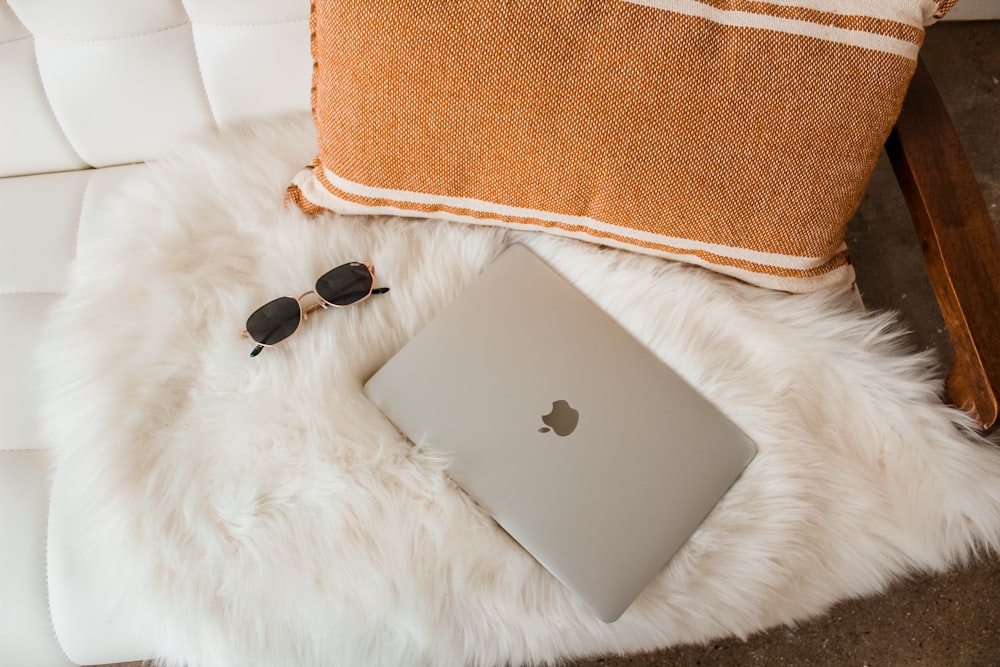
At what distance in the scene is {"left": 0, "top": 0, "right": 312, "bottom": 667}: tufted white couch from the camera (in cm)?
71

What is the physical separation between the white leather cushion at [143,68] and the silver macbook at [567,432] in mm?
401

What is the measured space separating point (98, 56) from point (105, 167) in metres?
0.16

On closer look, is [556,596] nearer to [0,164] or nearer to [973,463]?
[973,463]

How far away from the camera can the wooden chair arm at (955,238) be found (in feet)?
2.08

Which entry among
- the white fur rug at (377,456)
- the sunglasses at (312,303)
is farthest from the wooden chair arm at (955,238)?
the sunglasses at (312,303)

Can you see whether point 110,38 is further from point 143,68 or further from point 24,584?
point 24,584

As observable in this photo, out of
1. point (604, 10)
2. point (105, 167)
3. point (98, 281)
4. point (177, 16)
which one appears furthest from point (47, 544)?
point (604, 10)

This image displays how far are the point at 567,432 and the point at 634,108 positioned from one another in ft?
1.10

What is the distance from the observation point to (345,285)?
2.31 ft

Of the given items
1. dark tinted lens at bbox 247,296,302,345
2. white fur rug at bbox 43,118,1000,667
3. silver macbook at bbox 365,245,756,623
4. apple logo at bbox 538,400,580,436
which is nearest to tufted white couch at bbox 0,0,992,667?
white fur rug at bbox 43,118,1000,667

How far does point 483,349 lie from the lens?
692 mm

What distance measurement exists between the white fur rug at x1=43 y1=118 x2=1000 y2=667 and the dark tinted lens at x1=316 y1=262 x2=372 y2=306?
18 mm

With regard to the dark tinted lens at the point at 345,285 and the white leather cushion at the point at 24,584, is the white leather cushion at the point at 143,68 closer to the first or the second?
the dark tinted lens at the point at 345,285

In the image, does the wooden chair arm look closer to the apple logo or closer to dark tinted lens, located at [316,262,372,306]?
the apple logo
